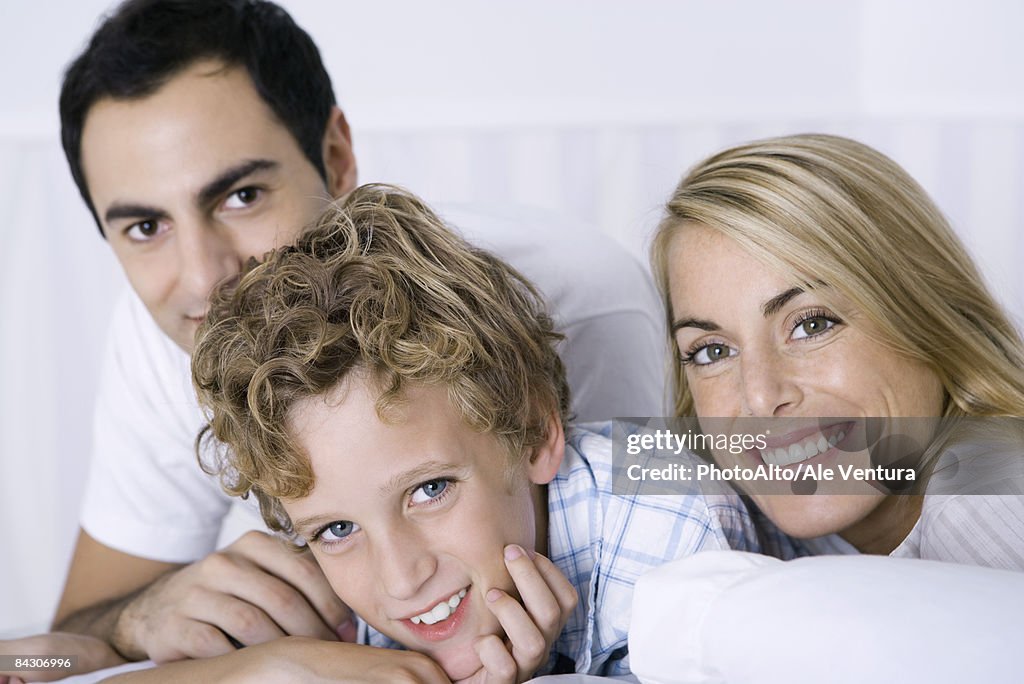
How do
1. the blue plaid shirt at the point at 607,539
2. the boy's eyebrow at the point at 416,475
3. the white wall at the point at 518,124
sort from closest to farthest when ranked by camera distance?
the boy's eyebrow at the point at 416,475
the blue plaid shirt at the point at 607,539
the white wall at the point at 518,124

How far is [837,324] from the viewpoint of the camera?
1.09 m

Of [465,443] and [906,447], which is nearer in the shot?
[465,443]

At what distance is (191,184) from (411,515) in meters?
0.58

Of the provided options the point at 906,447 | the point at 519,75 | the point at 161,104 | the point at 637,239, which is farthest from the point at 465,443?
the point at 519,75

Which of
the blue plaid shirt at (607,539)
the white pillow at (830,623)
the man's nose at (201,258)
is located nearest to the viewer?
the white pillow at (830,623)

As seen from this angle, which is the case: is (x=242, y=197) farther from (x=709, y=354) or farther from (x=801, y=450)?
(x=801, y=450)

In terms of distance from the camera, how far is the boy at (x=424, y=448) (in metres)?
0.92

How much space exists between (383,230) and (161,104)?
1.40 feet

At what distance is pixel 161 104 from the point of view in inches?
50.1

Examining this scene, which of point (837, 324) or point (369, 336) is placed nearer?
point (369, 336)

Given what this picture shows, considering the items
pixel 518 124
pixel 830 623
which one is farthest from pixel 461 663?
pixel 518 124

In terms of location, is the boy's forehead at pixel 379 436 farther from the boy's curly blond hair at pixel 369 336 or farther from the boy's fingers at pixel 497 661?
the boy's fingers at pixel 497 661

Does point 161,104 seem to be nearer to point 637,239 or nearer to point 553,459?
point 553,459

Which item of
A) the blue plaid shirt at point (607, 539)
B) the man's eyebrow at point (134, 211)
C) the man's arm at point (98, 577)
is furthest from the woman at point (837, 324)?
the man's arm at point (98, 577)
